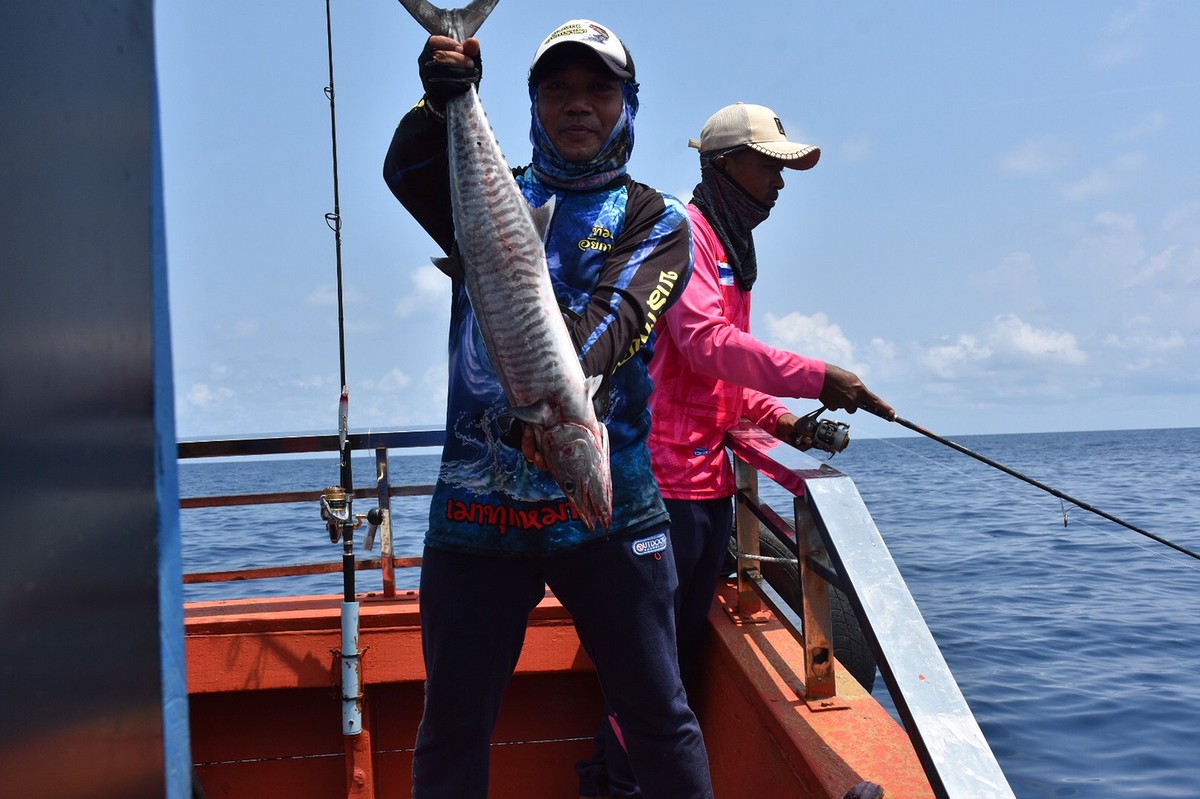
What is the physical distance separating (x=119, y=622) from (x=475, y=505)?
5.07ft

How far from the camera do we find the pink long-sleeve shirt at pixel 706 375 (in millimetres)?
2791

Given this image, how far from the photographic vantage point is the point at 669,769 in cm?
211

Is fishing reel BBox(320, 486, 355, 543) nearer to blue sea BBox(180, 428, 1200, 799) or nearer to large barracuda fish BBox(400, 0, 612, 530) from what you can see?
blue sea BBox(180, 428, 1200, 799)

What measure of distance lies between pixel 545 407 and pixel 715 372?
1.08 metres

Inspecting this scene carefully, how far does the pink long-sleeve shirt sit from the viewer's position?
9.16 ft

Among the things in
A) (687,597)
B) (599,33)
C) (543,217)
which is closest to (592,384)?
(543,217)

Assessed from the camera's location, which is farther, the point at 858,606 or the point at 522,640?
the point at 522,640

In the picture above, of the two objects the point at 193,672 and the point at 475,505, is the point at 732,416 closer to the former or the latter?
the point at 475,505

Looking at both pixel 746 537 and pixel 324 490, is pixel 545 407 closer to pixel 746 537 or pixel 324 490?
pixel 746 537

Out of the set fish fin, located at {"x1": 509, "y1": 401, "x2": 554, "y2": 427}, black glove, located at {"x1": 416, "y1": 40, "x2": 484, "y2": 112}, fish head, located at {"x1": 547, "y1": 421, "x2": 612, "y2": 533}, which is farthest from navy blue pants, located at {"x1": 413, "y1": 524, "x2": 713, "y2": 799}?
black glove, located at {"x1": 416, "y1": 40, "x2": 484, "y2": 112}

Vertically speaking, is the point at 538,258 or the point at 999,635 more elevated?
the point at 538,258

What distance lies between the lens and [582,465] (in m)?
1.86

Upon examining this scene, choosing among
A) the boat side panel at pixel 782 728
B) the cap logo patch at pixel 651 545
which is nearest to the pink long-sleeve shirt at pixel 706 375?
the boat side panel at pixel 782 728

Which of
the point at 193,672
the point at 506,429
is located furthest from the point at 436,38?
the point at 193,672
